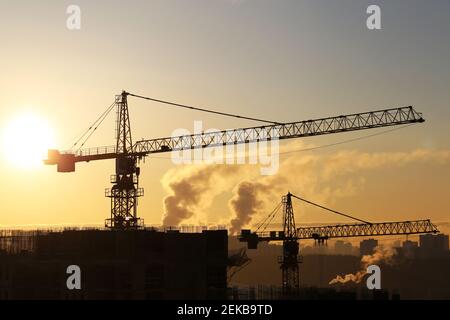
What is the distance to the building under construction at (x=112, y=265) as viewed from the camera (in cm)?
10969

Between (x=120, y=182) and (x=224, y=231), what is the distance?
21.3m

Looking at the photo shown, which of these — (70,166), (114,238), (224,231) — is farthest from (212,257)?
(70,166)

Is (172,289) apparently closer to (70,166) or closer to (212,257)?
(212,257)

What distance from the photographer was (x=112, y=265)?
11044 centimetres

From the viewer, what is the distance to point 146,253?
112 m

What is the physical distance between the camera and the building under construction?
110 meters
